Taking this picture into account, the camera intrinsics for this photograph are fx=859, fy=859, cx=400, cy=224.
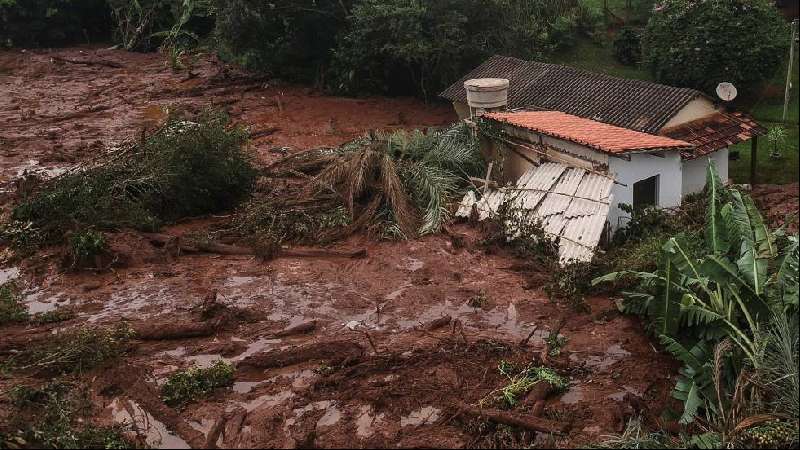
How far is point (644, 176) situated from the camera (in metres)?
15.6

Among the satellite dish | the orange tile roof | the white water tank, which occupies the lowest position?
the orange tile roof

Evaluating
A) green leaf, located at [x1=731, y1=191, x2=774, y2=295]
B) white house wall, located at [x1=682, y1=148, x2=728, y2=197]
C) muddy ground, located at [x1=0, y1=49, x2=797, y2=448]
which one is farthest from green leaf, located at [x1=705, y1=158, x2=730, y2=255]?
white house wall, located at [x1=682, y1=148, x2=728, y2=197]

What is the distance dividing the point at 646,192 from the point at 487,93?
4137 millimetres

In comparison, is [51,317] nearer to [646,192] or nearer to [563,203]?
[563,203]

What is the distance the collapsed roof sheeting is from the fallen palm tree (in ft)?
2.41

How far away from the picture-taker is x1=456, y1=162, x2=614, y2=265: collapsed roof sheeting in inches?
542

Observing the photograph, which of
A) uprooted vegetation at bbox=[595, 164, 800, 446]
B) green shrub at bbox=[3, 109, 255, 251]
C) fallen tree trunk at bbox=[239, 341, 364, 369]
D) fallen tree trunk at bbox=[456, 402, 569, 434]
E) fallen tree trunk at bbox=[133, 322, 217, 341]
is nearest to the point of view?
uprooted vegetation at bbox=[595, 164, 800, 446]

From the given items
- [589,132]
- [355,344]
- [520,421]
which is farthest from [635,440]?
A: [589,132]

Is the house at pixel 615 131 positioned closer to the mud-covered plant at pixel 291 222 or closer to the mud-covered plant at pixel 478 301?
the mud-covered plant at pixel 478 301

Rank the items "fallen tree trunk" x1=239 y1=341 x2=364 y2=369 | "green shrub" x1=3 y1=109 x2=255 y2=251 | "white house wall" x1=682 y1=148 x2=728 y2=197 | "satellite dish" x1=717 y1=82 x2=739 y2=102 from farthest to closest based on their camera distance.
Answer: "satellite dish" x1=717 y1=82 x2=739 y2=102 < "white house wall" x1=682 y1=148 x2=728 y2=197 < "green shrub" x1=3 y1=109 x2=255 y2=251 < "fallen tree trunk" x1=239 y1=341 x2=364 y2=369

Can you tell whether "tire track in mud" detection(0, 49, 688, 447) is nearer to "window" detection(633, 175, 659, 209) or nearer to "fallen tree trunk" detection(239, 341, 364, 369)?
"fallen tree trunk" detection(239, 341, 364, 369)

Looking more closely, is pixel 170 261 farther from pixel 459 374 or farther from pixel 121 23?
pixel 121 23

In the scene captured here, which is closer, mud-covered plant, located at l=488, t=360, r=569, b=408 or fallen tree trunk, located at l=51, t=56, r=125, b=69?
mud-covered plant, located at l=488, t=360, r=569, b=408

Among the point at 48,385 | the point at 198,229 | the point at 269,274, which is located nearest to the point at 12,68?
the point at 198,229
